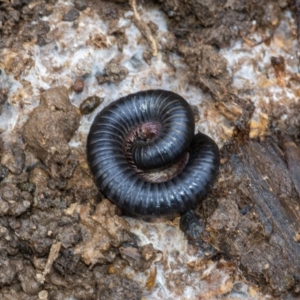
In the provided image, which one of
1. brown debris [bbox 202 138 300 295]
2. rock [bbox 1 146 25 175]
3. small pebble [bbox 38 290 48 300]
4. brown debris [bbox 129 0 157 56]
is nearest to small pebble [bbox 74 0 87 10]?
brown debris [bbox 129 0 157 56]

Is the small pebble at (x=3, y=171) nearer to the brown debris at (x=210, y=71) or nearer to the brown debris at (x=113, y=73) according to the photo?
the brown debris at (x=113, y=73)

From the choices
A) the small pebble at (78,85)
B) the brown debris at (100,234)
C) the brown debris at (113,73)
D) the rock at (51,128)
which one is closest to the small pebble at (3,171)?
the rock at (51,128)

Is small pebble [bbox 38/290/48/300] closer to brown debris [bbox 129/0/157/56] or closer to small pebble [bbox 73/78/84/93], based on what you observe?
small pebble [bbox 73/78/84/93]

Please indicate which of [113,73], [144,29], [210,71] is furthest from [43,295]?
[144,29]

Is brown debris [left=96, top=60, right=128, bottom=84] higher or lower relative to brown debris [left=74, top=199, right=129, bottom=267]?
higher

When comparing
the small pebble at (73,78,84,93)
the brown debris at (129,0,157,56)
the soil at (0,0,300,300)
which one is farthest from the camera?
the brown debris at (129,0,157,56)

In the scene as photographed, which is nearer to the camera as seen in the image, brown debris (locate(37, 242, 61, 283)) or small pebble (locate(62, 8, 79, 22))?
brown debris (locate(37, 242, 61, 283))
